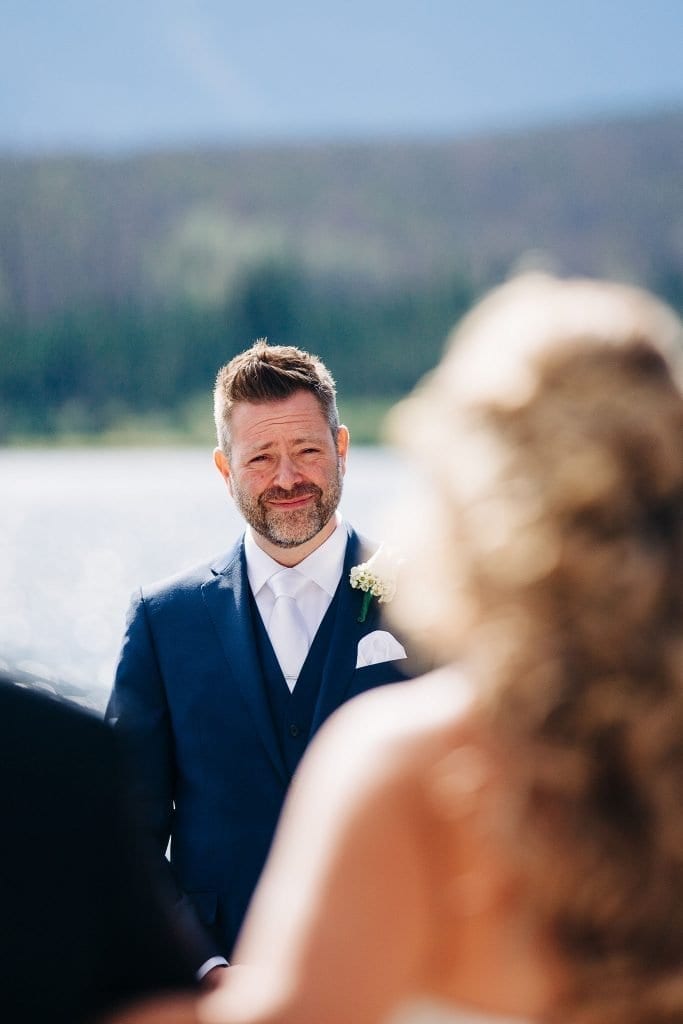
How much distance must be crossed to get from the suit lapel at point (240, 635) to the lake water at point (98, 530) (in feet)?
27.8

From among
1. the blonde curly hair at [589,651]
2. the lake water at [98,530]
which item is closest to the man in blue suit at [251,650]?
the blonde curly hair at [589,651]

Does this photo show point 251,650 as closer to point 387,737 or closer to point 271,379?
point 271,379

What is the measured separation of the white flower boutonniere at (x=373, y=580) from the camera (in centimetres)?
311

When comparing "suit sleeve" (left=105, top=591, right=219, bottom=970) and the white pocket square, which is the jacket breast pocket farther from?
the white pocket square

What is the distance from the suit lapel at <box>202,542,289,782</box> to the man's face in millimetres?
123

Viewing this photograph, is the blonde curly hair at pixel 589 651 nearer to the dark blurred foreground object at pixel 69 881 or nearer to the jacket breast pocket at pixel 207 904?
the dark blurred foreground object at pixel 69 881

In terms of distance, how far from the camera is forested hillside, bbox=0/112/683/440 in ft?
189

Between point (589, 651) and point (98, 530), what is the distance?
40.2 m

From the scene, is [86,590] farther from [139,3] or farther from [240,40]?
[139,3]

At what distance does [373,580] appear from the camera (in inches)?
126

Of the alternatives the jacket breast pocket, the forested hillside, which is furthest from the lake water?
the jacket breast pocket

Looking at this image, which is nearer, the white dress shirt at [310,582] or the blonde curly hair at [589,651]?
the blonde curly hair at [589,651]

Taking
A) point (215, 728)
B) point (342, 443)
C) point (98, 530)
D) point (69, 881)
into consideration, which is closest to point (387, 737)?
point (69, 881)

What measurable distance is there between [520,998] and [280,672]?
6.57ft
